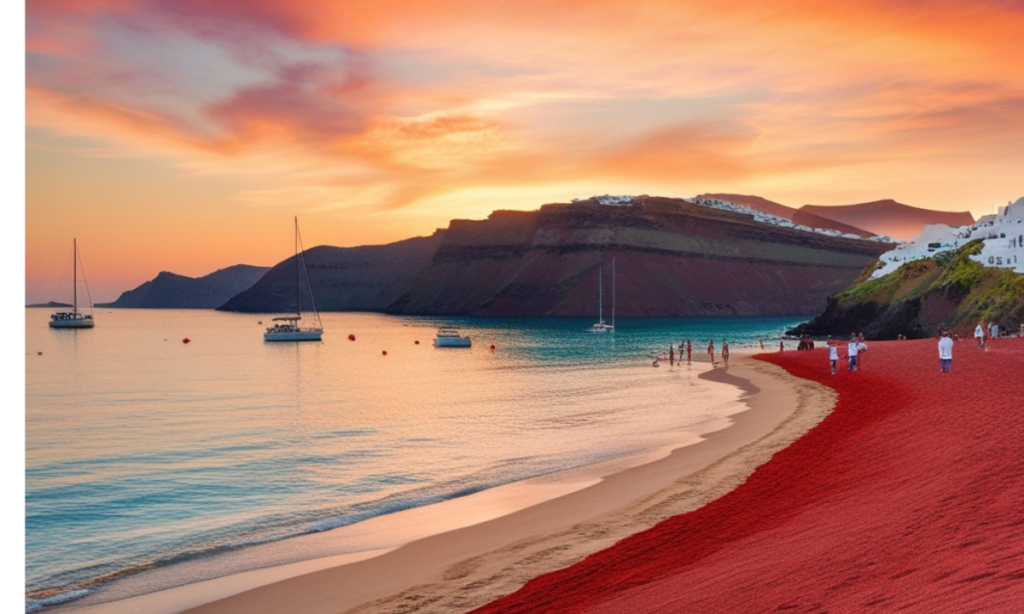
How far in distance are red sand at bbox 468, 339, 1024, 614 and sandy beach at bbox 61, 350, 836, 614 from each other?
0.70 m

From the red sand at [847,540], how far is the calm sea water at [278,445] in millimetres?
7698

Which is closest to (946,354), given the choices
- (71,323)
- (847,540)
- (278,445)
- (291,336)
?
(278,445)

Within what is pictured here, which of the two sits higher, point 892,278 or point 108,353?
point 892,278

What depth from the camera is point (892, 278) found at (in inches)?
4144

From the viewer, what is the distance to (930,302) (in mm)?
86812

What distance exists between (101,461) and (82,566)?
13.6 m

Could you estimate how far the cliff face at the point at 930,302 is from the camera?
74.7 m

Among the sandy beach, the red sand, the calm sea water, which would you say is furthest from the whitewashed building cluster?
the sandy beach

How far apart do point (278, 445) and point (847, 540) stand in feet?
76.2

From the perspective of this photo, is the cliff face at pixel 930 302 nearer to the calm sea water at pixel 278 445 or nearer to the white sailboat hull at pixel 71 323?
the calm sea water at pixel 278 445

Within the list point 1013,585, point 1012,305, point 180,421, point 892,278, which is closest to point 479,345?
point 892,278

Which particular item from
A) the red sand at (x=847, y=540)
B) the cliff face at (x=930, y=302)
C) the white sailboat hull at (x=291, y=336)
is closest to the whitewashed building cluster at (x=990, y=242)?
the cliff face at (x=930, y=302)
